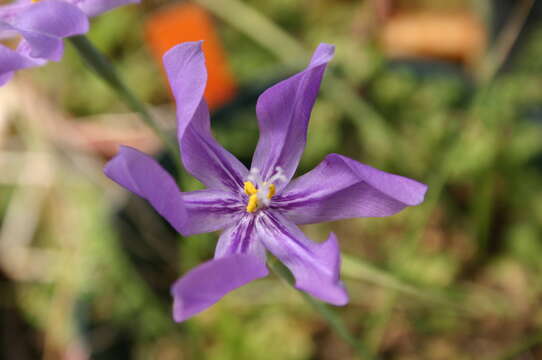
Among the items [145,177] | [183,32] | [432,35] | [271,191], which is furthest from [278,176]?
[432,35]

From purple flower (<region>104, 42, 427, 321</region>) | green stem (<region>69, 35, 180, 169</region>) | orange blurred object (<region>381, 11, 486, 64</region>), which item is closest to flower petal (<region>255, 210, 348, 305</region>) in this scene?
purple flower (<region>104, 42, 427, 321</region>)

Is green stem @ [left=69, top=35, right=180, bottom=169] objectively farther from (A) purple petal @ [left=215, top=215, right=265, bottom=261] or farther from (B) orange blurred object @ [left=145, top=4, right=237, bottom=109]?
(B) orange blurred object @ [left=145, top=4, right=237, bottom=109]

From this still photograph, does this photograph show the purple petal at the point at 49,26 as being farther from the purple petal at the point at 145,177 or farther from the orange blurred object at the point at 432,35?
the orange blurred object at the point at 432,35

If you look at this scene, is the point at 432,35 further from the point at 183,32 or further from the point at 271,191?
the point at 271,191

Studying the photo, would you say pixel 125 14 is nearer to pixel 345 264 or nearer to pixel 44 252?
pixel 44 252

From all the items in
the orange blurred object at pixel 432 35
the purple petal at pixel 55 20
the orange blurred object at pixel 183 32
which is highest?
the purple petal at pixel 55 20

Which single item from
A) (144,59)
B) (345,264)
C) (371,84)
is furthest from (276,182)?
(144,59)

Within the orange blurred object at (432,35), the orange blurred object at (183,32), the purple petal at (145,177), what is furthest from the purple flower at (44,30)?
the orange blurred object at (432,35)
